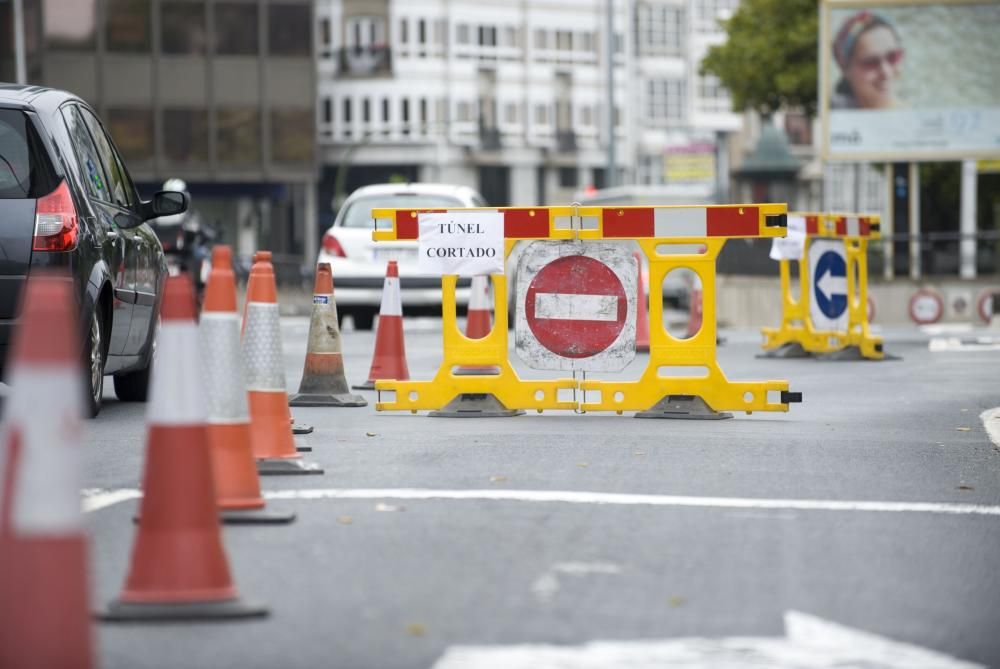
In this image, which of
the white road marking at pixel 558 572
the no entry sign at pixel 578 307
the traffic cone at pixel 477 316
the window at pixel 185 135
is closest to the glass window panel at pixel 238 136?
the window at pixel 185 135

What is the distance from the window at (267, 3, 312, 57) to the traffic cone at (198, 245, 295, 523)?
2779 inches

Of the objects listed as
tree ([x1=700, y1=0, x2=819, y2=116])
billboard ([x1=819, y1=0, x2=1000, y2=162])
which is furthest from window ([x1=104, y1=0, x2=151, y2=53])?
billboard ([x1=819, y1=0, x2=1000, y2=162])

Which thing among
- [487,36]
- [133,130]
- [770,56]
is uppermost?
[487,36]

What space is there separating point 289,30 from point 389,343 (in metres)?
64.0

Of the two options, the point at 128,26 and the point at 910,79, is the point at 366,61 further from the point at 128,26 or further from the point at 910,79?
the point at 910,79

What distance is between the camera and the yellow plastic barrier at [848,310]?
19000 mm

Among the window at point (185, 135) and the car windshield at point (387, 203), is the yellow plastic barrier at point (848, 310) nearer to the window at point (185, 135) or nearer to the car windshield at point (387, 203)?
the car windshield at point (387, 203)

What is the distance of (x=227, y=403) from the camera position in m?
7.07

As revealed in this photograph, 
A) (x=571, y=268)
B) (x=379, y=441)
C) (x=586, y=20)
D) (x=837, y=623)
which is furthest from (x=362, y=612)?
(x=586, y=20)

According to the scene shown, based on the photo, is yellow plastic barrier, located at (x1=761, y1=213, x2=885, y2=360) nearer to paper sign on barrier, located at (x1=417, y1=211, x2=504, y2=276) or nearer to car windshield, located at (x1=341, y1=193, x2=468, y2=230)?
car windshield, located at (x1=341, y1=193, x2=468, y2=230)

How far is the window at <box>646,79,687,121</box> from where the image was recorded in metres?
99.0

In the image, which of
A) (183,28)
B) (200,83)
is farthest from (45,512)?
(200,83)

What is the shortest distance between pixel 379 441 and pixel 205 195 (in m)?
68.1

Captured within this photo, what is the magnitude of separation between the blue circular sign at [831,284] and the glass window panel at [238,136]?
58.2 meters
